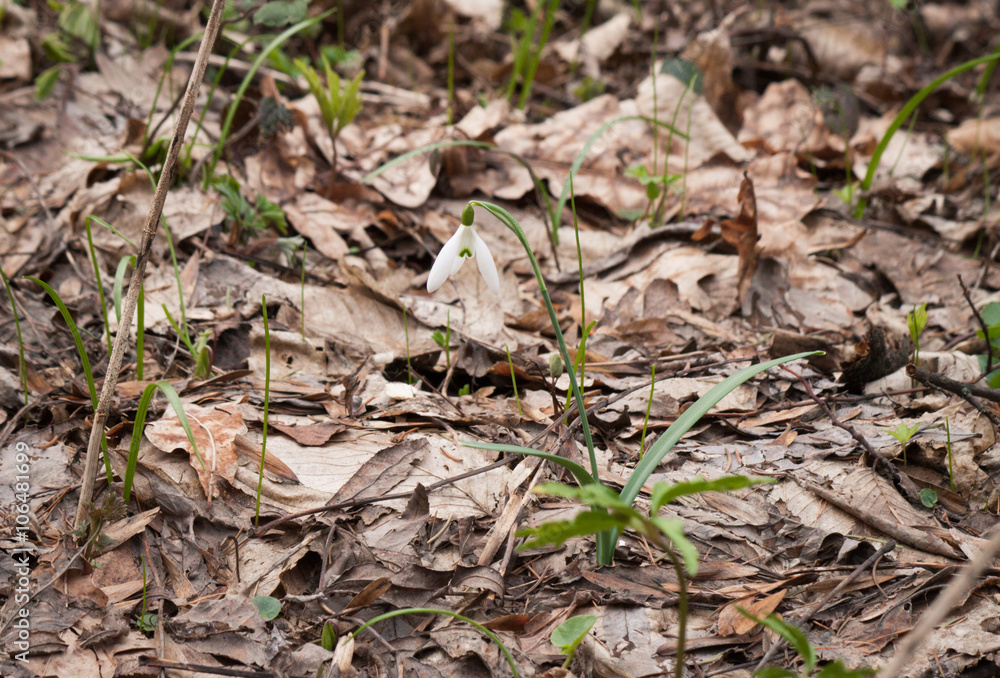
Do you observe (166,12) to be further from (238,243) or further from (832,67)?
(832,67)

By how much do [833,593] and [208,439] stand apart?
144 centimetres

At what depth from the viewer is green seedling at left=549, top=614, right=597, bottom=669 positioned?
126 cm

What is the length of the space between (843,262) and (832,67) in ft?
7.20

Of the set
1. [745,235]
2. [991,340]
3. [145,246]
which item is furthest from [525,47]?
[145,246]

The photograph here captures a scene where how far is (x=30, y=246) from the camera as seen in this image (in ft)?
8.35

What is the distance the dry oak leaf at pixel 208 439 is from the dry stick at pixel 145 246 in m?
0.21

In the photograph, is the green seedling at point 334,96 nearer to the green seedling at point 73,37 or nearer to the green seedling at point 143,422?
the green seedling at point 73,37

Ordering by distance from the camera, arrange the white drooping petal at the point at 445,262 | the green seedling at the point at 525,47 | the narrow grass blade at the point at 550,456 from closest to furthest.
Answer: the narrow grass blade at the point at 550,456 < the white drooping petal at the point at 445,262 < the green seedling at the point at 525,47

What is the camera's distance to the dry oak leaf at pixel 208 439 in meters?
1.63

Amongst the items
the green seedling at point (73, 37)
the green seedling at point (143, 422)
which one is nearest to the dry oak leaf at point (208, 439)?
the green seedling at point (143, 422)

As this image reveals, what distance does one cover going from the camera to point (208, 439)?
168 centimetres

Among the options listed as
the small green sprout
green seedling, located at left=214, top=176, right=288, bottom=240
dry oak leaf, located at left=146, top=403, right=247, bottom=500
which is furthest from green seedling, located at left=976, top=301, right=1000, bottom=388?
green seedling, located at left=214, top=176, right=288, bottom=240

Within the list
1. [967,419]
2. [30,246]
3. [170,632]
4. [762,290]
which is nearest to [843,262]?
[762,290]

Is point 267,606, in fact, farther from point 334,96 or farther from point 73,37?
point 73,37
